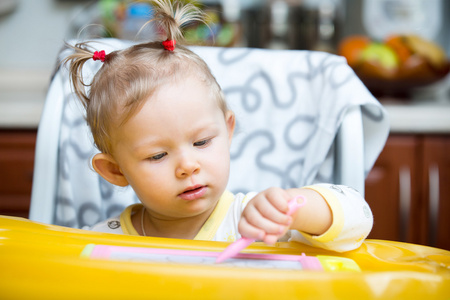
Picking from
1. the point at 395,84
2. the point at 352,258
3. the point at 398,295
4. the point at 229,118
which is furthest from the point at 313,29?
the point at 398,295

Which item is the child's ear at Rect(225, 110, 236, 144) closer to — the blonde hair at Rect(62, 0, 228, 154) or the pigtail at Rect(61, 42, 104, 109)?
the blonde hair at Rect(62, 0, 228, 154)

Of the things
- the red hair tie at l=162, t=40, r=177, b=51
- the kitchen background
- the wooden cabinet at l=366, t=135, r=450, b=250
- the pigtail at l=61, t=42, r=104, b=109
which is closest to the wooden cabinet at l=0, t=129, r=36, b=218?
the kitchen background

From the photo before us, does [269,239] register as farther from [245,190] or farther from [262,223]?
[245,190]

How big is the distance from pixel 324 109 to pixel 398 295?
478 mm

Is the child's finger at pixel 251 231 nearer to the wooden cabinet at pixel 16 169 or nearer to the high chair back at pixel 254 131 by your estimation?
the high chair back at pixel 254 131

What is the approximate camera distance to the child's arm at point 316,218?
46cm

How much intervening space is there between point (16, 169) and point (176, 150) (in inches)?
35.8

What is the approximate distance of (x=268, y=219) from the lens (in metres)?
0.47

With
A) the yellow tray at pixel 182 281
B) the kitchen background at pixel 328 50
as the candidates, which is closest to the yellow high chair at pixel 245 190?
the yellow tray at pixel 182 281

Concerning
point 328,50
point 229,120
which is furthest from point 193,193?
point 328,50

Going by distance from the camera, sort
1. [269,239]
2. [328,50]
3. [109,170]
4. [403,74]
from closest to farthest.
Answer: [269,239], [109,170], [403,74], [328,50]

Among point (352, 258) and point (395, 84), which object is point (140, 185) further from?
point (395, 84)

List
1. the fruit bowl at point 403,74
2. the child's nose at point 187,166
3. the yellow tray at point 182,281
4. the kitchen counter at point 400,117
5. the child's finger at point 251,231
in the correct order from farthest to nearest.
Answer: the fruit bowl at point 403,74 < the kitchen counter at point 400,117 < the child's nose at point 187,166 < the child's finger at point 251,231 < the yellow tray at point 182,281

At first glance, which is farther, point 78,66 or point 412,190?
point 412,190
